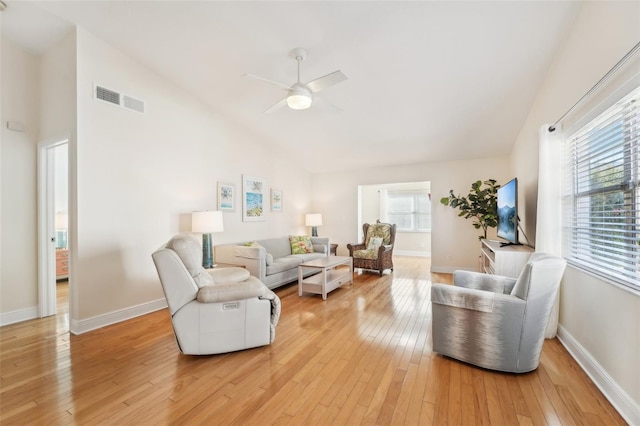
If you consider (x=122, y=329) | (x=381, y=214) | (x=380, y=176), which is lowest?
(x=122, y=329)

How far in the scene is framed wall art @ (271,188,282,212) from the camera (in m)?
5.96

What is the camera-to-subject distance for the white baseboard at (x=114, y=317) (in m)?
2.99

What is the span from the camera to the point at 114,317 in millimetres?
3271

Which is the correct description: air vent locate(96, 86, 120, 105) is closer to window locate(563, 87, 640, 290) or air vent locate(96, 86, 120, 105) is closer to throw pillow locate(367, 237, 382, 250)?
window locate(563, 87, 640, 290)

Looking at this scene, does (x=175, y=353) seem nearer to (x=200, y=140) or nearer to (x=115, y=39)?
(x=200, y=140)

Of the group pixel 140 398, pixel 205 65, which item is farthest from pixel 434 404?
pixel 205 65

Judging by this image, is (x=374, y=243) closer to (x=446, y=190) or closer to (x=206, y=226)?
(x=446, y=190)

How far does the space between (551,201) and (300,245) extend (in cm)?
416

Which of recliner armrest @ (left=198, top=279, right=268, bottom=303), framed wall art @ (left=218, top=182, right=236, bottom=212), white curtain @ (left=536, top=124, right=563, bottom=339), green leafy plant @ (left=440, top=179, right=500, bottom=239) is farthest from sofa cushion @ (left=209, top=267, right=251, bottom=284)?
green leafy plant @ (left=440, top=179, right=500, bottom=239)

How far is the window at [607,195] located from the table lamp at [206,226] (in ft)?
13.5

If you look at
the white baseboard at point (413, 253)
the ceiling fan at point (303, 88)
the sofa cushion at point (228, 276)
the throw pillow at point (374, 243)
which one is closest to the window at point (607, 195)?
the ceiling fan at point (303, 88)

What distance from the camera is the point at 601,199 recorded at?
7.09ft

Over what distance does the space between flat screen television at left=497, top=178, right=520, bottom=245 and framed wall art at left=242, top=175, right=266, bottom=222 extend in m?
4.17

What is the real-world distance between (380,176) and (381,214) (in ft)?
7.73
